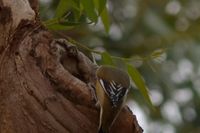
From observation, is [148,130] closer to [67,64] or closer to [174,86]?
[174,86]

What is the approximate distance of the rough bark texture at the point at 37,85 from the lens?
1896 millimetres

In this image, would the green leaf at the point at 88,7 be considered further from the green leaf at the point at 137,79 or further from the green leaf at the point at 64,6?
the green leaf at the point at 137,79

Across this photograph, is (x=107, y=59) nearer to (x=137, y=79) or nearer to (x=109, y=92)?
(x=137, y=79)

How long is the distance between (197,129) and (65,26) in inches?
107

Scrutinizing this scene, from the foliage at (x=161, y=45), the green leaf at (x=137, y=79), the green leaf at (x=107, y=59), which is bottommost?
the foliage at (x=161, y=45)

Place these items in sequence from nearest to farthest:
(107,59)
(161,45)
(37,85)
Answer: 1. (37,85)
2. (107,59)
3. (161,45)

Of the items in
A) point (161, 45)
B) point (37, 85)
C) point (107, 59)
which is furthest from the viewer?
point (161, 45)

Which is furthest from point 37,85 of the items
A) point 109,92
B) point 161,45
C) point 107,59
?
point 161,45

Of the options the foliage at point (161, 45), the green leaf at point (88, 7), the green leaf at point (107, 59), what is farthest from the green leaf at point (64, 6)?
the foliage at point (161, 45)

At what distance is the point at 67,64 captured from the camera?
2020 millimetres

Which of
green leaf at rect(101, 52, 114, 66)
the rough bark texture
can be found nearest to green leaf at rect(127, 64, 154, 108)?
green leaf at rect(101, 52, 114, 66)

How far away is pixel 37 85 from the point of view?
1926mm

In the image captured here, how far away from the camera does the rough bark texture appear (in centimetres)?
190

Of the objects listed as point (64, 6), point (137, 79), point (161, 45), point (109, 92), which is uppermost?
point (64, 6)
